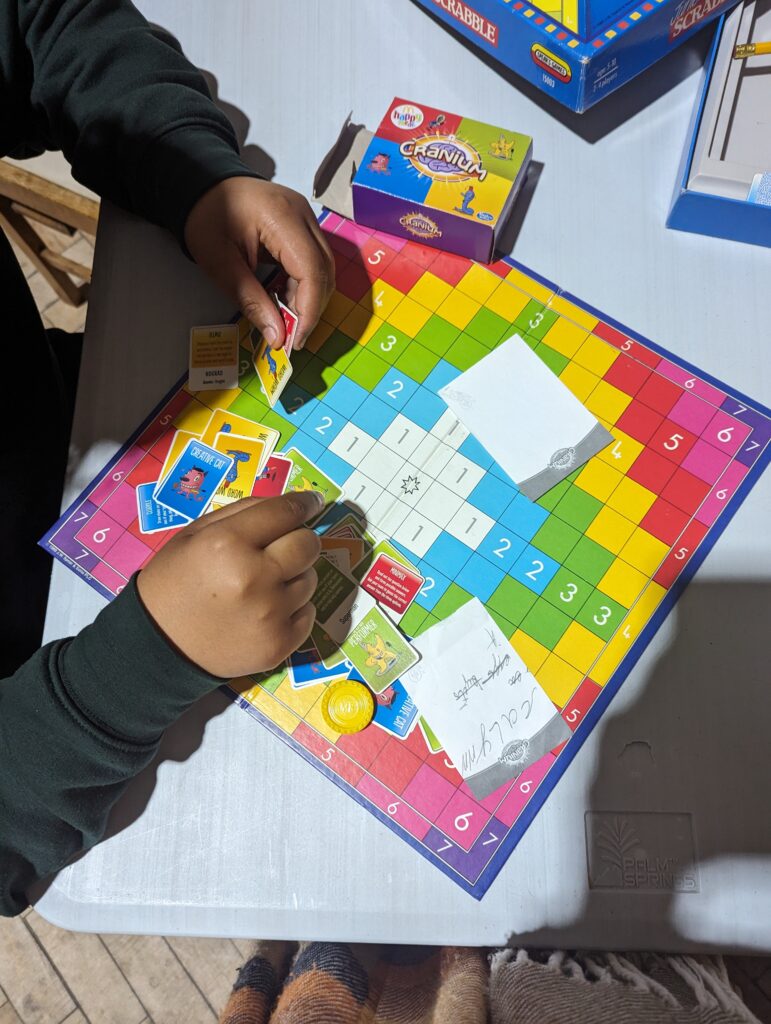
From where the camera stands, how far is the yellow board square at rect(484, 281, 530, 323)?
0.93 m

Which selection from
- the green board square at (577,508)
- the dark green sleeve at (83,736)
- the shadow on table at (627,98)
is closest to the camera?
the dark green sleeve at (83,736)

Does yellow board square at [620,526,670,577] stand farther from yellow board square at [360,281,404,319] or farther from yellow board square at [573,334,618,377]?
yellow board square at [360,281,404,319]

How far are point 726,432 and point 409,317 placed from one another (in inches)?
15.7

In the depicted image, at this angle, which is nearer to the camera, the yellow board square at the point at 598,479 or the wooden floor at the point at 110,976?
the yellow board square at the point at 598,479

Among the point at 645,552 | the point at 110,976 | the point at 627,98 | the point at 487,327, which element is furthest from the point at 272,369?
the point at 110,976

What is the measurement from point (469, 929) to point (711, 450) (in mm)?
579

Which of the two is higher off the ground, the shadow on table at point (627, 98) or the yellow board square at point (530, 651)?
the shadow on table at point (627, 98)

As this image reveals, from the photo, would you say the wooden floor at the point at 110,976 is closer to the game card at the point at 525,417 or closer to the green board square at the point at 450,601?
the green board square at the point at 450,601

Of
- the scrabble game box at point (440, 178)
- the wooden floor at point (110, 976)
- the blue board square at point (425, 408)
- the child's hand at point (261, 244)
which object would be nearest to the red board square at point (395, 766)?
the blue board square at point (425, 408)

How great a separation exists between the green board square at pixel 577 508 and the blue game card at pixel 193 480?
1.27 ft

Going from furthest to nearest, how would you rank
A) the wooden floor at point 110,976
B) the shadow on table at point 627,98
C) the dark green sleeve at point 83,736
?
the wooden floor at point 110,976 → the shadow on table at point 627,98 → the dark green sleeve at point 83,736

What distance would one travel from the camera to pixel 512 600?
2.71 ft

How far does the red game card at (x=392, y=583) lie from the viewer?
83 cm

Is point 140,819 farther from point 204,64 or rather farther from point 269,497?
point 204,64
